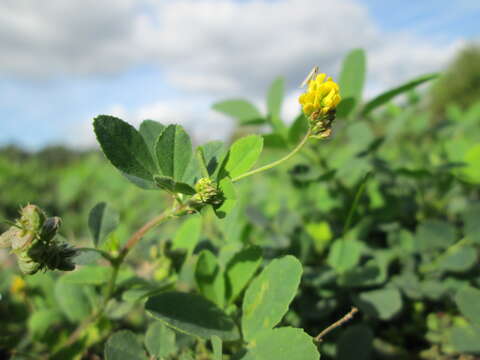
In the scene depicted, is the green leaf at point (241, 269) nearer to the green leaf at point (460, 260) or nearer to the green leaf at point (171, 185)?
the green leaf at point (171, 185)

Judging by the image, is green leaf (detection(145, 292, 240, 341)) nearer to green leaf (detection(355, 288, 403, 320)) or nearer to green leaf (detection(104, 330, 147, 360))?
green leaf (detection(104, 330, 147, 360))

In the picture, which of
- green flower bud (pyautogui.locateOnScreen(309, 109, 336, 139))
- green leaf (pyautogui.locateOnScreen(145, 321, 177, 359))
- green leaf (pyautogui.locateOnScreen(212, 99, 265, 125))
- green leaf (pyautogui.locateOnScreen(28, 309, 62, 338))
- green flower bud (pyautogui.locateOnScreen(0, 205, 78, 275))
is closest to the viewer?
green flower bud (pyautogui.locateOnScreen(0, 205, 78, 275))

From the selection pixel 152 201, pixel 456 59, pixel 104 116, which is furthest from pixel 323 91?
pixel 456 59

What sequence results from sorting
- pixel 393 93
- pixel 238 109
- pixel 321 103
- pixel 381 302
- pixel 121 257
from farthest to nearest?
pixel 238 109, pixel 393 93, pixel 381 302, pixel 121 257, pixel 321 103

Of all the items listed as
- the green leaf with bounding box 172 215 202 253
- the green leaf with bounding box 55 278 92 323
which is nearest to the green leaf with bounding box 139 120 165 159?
the green leaf with bounding box 172 215 202 253

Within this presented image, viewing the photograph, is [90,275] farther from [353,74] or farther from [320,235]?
[353,74]

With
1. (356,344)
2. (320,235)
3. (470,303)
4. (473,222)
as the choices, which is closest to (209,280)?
(356,344)

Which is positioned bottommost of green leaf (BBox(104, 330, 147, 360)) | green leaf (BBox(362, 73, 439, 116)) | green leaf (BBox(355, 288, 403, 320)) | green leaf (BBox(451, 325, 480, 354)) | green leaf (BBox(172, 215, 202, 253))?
green leaf (BBox(451, 325, 480, 354))
